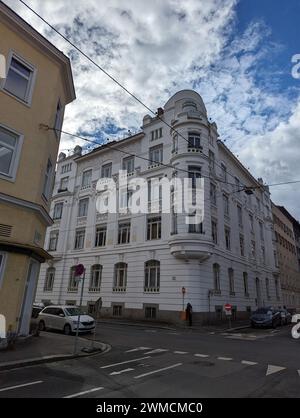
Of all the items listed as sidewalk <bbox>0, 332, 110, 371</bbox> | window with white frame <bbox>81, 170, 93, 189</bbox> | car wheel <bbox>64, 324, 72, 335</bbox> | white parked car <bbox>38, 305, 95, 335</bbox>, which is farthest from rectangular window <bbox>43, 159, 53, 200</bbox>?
window with white frame <bbox>81, 170, 93, 189</bbox>

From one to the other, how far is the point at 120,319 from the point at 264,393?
2107 cm

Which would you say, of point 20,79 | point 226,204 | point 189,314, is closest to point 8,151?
point 20,79

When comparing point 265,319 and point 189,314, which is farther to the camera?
point 265,319

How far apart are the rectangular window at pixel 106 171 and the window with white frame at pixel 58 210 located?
6.76 metres

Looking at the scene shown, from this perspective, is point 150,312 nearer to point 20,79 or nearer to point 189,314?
point 189,314

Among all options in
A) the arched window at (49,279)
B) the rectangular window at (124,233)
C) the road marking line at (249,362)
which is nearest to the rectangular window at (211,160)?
the rectangular window at (124,233)

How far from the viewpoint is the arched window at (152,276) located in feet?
83.1

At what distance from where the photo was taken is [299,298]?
5500 centimetres

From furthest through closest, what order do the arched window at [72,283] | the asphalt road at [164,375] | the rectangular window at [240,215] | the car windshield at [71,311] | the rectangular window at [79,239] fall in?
the rectangular window at [240,215] → the rectangular window at [79,239] → the arched window at [72,283] → the car windshield at [71,311] → the asphalt road at [164,375]

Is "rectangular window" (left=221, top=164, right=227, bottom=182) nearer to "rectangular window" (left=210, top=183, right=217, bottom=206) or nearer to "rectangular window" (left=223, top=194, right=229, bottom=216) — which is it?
"rectangular window" (left=223, top=194, right=229, bottom=216)

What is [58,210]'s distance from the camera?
120 feet

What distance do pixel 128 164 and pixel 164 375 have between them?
2567 centimetres

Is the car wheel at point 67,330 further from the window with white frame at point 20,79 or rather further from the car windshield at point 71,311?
the window with white frame at point 20,79
